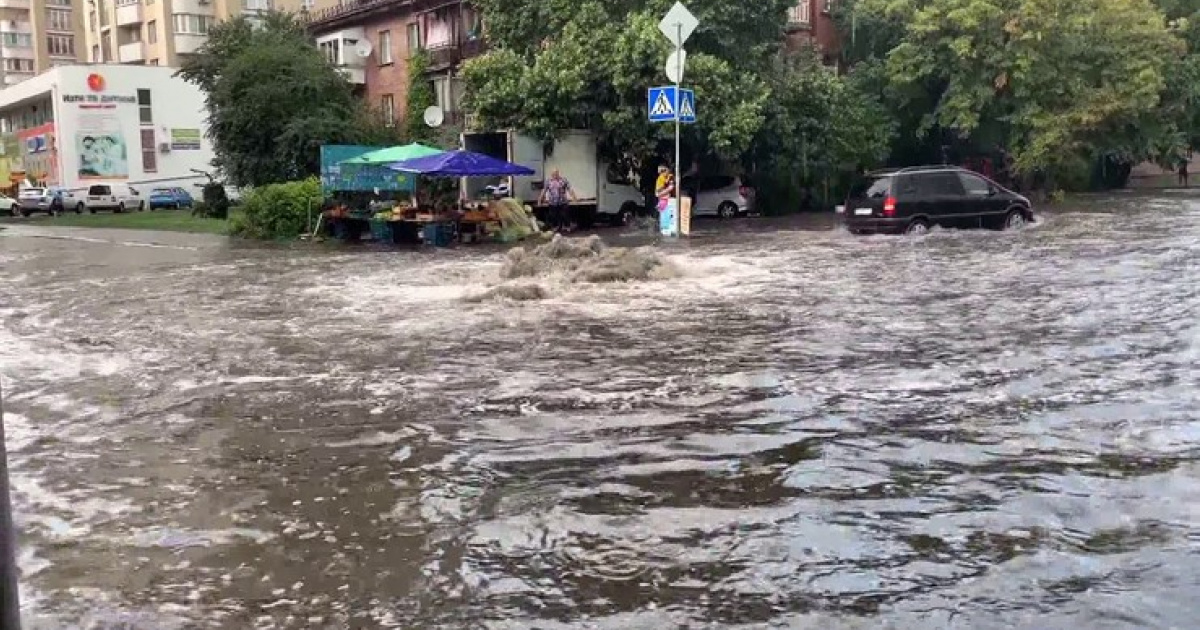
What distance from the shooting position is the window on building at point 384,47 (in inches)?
1797

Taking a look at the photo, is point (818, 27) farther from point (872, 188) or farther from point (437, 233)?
point (437, 233)

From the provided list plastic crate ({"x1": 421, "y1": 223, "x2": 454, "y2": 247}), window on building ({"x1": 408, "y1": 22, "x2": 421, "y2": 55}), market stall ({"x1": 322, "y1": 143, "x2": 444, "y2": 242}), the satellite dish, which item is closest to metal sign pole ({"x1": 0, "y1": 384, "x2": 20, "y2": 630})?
plastic crate ({"x1": 421, "y1": 223, "x2": 454, "y2": 247})

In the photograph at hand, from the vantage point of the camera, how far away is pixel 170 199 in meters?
55.8

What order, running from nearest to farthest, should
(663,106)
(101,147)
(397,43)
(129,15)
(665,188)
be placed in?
(663,106) → (665,188) → (397,43) → (101,147) → (129,15)

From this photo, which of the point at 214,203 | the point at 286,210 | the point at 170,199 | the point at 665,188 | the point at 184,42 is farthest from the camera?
the point at 184,42

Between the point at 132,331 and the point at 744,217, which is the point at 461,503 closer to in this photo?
the point at 132,331

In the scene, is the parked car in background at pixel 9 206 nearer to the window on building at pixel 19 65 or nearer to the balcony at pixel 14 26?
the window on building at pixel 19 65

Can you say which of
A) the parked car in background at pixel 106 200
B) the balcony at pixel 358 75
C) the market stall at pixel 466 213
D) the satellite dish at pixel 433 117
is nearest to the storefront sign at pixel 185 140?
the parked car in background at pixel 106 200

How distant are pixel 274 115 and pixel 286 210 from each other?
8651 mm

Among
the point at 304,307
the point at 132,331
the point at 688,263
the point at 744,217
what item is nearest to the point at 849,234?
the point at 688,263

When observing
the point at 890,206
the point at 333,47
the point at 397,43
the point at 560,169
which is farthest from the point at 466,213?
the point at 333,47

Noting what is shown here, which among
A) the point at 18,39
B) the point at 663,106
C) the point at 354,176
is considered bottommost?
the point at 354,176

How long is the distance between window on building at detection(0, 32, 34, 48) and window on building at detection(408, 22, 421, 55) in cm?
6029

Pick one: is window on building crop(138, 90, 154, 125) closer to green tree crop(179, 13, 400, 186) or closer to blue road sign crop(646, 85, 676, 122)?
green tree crop(179, 13, 400, 186)
